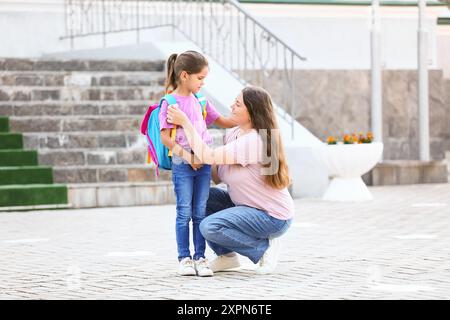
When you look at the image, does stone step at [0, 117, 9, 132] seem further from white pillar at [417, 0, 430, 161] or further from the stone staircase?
white pillar at [417, 0, 430, 161]

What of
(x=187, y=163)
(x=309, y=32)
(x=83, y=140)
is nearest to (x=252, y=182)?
(x=187, y=163)

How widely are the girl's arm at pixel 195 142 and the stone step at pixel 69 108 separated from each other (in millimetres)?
6316

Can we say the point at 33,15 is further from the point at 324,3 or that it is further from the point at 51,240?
the point at 51,240

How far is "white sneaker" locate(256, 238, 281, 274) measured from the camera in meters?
6.64

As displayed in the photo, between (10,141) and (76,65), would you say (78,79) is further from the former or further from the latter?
(10,141)

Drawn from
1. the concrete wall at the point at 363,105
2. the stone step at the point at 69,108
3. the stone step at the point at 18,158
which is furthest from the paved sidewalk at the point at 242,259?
the concrete wall at the point at 363,105

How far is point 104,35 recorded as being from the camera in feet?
50.2

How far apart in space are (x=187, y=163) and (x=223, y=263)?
2.13 ft

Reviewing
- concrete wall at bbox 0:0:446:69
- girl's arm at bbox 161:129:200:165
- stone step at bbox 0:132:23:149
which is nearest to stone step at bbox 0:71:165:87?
stone step at bbox 0:132:23:149

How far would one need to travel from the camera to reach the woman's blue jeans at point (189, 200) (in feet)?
21.6

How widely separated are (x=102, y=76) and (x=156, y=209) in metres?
2.90

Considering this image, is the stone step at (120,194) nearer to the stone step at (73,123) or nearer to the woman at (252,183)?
the stone step at (73,123)
